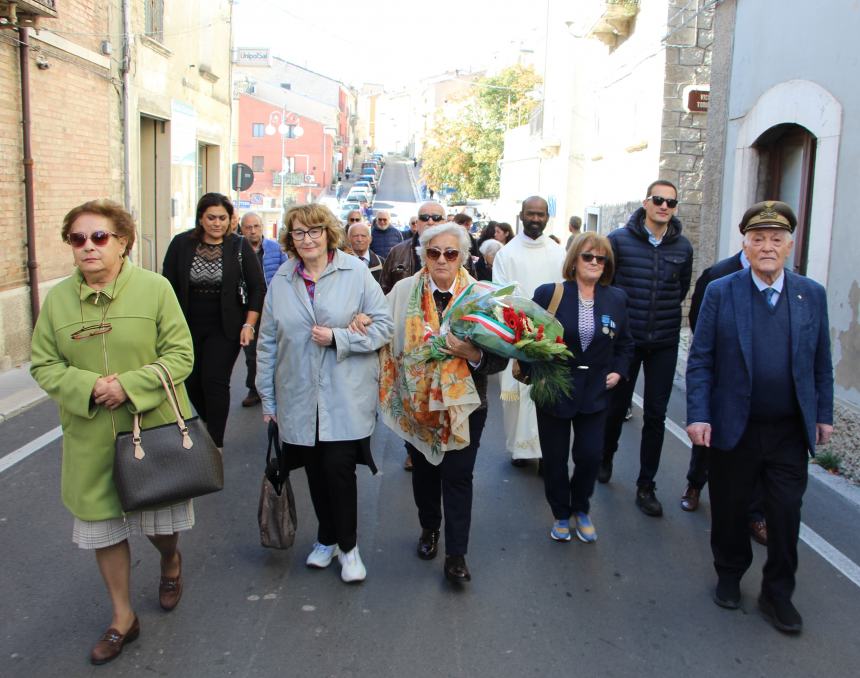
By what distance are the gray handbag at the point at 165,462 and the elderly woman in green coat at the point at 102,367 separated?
0.30 feet

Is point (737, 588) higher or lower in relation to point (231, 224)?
lower

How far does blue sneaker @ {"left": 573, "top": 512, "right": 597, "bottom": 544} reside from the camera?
200 inches

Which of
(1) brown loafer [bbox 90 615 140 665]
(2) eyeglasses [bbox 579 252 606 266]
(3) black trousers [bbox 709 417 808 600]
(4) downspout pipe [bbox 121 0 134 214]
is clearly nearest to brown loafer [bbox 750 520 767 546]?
(3) black trousers [bbox 709 417 808 600]

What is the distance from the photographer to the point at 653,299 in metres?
5.68

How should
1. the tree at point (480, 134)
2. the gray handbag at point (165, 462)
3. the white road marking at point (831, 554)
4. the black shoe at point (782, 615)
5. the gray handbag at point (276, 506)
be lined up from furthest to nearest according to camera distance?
the tree at point (480, 134) < the white road marking at point (831, 554) < the gray handbag at point (276, 506) < the black shoe at point (782, 615) < the gray handbag at point (165, 462)

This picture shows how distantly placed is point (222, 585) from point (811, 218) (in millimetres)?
6274

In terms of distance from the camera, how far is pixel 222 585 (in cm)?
439

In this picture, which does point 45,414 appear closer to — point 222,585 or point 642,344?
point 222,585

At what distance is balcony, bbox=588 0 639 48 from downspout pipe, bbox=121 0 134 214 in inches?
352

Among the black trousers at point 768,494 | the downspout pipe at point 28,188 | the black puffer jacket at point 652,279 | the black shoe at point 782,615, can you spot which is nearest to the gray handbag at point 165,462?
the black trousers at point 768,494

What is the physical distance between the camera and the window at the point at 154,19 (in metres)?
15.0

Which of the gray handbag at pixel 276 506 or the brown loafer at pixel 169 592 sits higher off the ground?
the gray handbag at pixel 276 506

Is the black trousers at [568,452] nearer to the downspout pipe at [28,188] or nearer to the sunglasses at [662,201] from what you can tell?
the sunglasses at [662,201]

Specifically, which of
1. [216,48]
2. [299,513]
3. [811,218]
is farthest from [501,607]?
[216,48]
